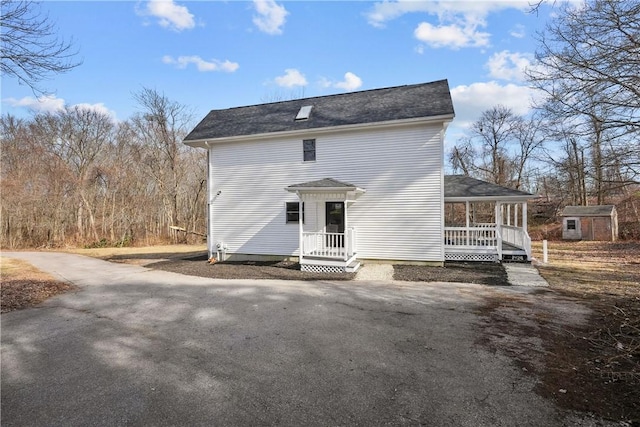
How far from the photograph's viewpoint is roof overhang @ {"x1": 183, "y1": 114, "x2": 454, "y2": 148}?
1107 centimetres

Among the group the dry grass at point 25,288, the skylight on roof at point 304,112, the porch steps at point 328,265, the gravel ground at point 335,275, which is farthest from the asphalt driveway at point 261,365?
the skylight on roof at point 304,112

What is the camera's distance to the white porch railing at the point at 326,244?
11469mm

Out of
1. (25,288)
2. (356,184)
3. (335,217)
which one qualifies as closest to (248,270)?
(335,217)

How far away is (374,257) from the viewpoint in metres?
12.2

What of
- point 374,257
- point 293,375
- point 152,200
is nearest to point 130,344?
point 293,375

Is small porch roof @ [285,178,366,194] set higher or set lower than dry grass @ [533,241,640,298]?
higher

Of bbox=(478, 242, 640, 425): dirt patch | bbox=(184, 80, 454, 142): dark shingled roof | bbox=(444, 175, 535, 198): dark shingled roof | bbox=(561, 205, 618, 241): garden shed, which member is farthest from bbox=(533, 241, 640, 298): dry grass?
bbox=(561, 205, 618, 241): garden shed

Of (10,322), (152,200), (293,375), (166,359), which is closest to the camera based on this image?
(293,375)

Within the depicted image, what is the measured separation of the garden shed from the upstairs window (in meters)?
22.6

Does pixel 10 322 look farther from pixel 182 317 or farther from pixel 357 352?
pixel 357 352

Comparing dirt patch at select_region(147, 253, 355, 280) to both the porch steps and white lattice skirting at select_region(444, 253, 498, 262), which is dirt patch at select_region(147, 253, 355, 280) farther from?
white lattice skirting at select_region(444, 253, 498, 262)

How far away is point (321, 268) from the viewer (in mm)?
11312

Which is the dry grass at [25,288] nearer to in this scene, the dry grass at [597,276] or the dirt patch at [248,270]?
the dirt patch at [248,270]

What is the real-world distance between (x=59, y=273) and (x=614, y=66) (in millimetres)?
17536
